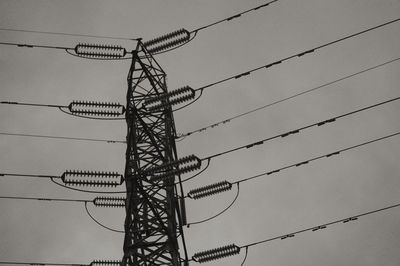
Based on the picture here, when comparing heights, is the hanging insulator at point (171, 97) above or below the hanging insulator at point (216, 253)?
above

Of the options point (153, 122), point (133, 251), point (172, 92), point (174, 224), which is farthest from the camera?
point (153, 122)

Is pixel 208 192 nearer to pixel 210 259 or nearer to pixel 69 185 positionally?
pixel 210 259

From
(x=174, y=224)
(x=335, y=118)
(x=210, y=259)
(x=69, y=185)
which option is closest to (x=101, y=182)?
(x=69, y=185)

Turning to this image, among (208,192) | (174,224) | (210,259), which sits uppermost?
(208,192)

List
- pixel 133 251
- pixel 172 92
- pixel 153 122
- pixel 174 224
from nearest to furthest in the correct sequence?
pixel 133 251 → pixel 174 224 → pixel 172 92 → pixel 153 122

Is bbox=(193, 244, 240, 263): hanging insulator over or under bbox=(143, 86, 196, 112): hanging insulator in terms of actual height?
under

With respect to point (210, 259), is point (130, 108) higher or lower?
higher

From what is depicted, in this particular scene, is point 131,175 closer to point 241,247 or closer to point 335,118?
point 241,247

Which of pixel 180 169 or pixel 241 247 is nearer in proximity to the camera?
pixel 180 169

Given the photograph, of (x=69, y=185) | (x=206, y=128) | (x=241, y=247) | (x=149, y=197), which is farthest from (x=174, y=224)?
(x=206, y=128)
